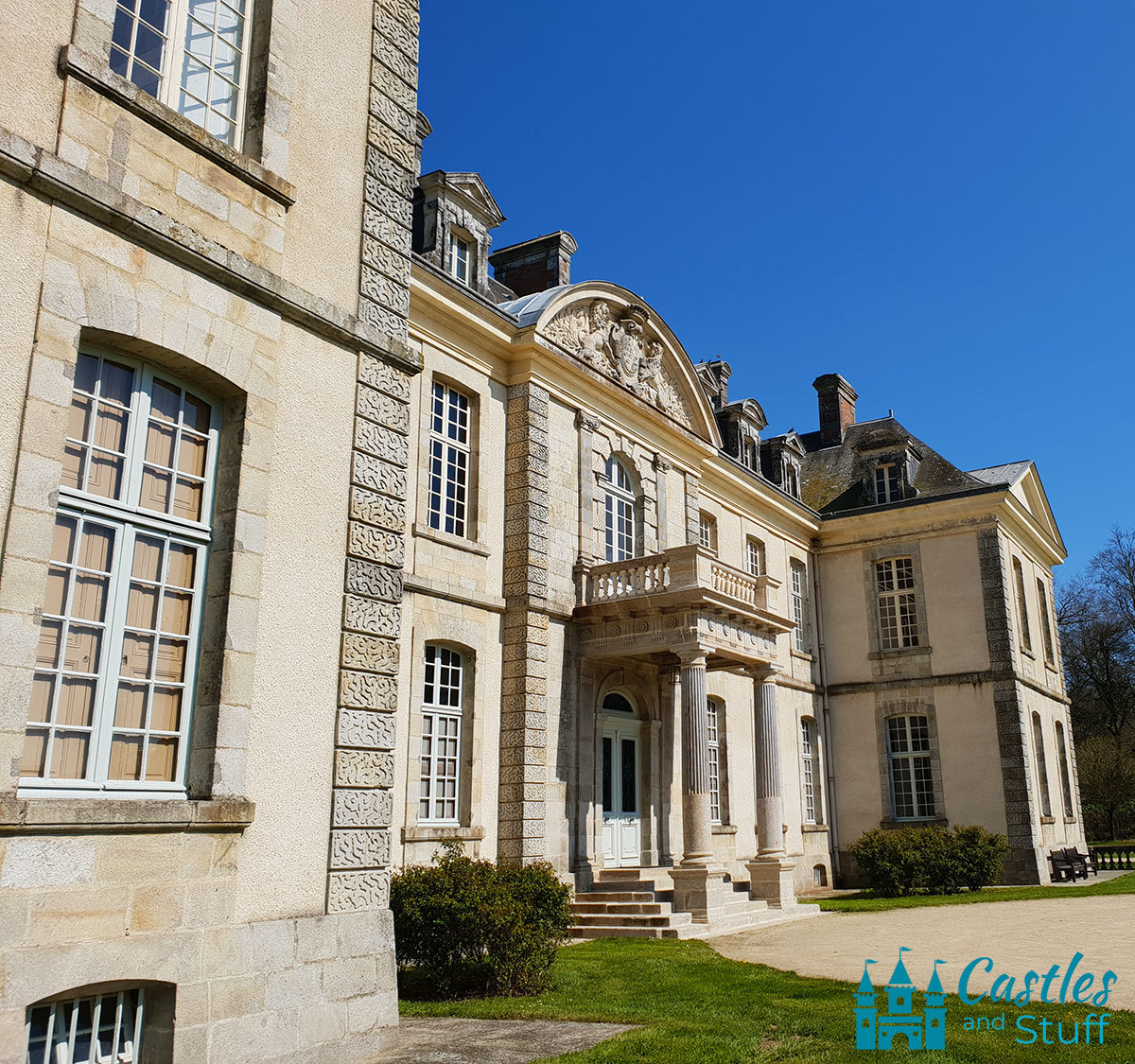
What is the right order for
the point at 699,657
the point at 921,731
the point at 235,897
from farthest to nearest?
the point at 921,731 < the point at 699,657 < the point at 235,897

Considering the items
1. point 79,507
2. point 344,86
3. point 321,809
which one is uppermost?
point 344,86

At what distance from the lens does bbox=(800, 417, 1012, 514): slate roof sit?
22641 millimetres

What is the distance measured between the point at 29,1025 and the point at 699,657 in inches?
401

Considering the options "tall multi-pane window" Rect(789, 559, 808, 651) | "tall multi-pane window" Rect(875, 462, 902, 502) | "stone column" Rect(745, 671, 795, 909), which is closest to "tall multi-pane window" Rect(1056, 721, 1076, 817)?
"tall multi-pane window" Rect(875, 462, 902, 502)

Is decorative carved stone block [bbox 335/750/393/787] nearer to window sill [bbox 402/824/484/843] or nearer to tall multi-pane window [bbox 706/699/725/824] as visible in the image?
window sill [bbox 402/824/484/843]

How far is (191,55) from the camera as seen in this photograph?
6.24 metres

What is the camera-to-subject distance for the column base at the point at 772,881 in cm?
1546

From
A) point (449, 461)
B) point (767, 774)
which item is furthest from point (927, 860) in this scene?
point (449, 461)

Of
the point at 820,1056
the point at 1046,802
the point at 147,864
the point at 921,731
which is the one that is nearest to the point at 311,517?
the point at 147,864

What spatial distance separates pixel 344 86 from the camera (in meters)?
7.18

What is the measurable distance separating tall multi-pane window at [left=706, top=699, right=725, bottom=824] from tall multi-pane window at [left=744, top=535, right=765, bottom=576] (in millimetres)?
3516

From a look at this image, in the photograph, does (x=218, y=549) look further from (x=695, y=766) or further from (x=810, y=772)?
(x=810, y=772)

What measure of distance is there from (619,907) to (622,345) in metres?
8.36

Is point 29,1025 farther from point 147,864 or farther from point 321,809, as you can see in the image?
point 321,809
